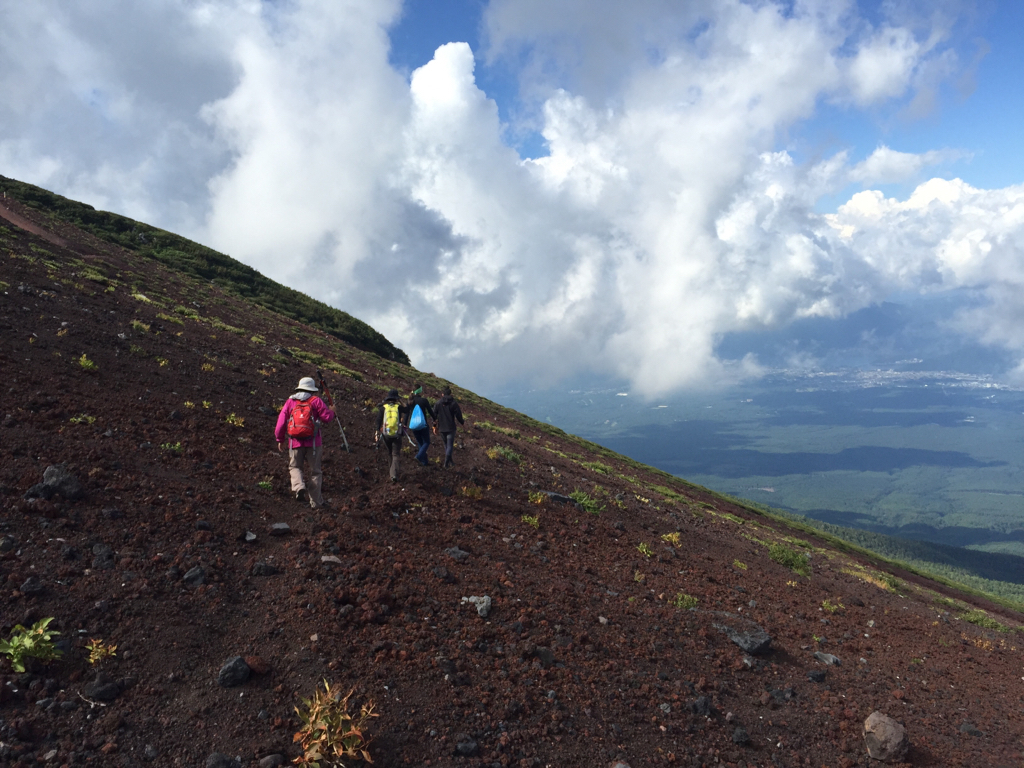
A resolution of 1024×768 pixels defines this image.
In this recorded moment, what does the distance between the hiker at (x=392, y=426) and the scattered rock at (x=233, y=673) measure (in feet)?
22.1

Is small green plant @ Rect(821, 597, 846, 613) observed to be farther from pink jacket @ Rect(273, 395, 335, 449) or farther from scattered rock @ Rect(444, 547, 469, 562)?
pink jacket @ Rect(273, 395, 335, 449)

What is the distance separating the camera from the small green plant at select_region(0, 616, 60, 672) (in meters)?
5.34

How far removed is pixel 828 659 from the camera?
29.6ft

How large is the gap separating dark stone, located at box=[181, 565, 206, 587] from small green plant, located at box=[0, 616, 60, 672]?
154 centimetres

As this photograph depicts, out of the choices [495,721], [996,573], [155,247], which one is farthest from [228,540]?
[996,573]

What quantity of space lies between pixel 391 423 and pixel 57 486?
603cm

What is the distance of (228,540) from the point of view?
832 cm

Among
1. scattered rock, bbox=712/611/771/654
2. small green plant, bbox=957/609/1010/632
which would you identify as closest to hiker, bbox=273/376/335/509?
scattered rock, bbox=712/611/771/654

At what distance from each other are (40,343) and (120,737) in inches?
512

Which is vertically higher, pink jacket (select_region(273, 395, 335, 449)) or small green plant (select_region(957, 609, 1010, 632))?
pink jacket (select_region(273, 395, 335, 449))

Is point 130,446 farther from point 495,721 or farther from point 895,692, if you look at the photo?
point 895,692

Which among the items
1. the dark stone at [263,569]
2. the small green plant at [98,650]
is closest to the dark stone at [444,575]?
the dark stone at [263,569]

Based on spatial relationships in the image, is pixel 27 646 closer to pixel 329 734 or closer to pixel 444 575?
pixel 329 734

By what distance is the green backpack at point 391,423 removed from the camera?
12.4m
